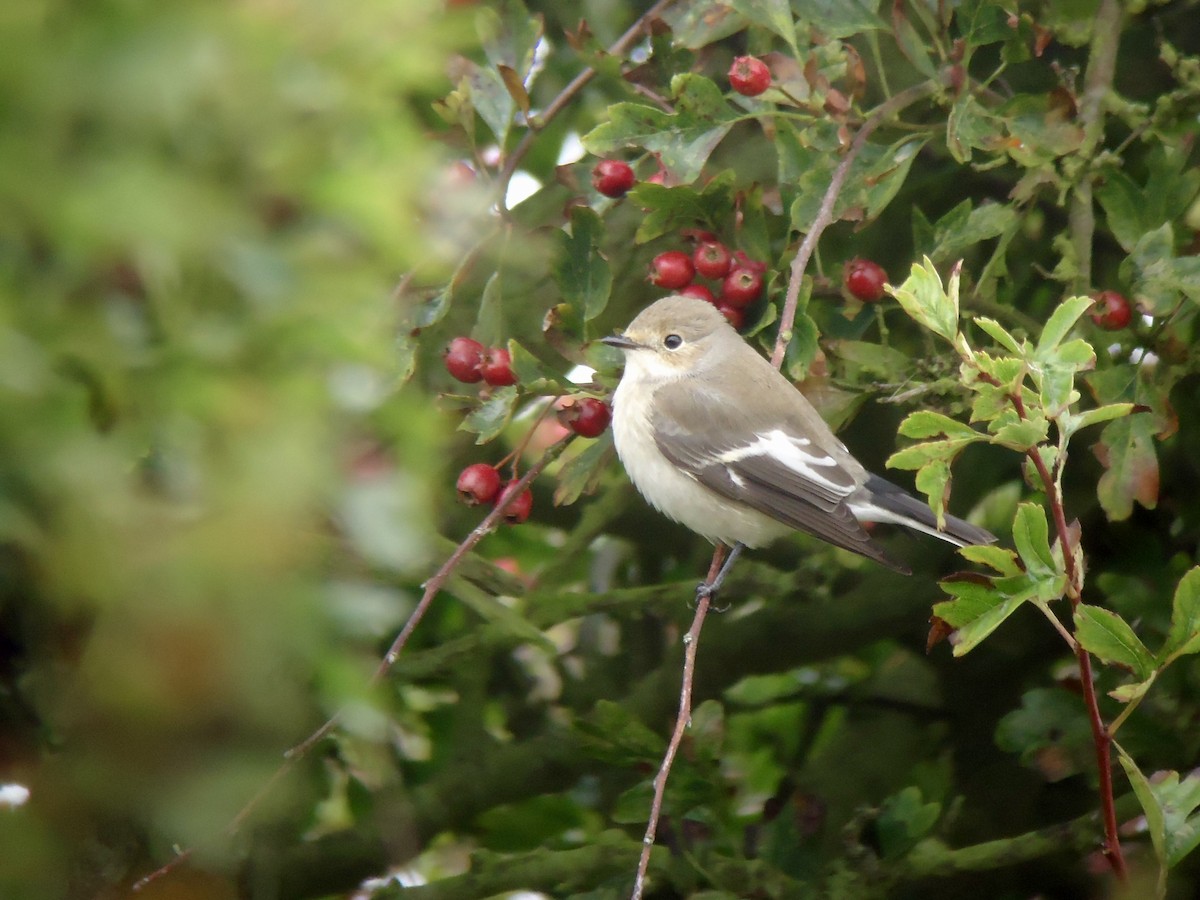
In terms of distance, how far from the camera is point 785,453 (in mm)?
3932

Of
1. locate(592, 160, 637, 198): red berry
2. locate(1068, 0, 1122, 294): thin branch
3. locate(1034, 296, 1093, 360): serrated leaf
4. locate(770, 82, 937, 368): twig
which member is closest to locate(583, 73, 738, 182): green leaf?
locate(592, 160, 637, 198): red berry

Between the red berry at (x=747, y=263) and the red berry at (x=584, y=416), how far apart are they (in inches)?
16.8

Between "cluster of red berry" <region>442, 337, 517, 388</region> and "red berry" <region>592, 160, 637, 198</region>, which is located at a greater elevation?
"red berry" <region>592, 160, 637, 198</region>

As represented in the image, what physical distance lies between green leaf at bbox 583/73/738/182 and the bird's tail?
41.1 inches

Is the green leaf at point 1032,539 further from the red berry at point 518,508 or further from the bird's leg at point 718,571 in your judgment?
the red berry at point 518,508

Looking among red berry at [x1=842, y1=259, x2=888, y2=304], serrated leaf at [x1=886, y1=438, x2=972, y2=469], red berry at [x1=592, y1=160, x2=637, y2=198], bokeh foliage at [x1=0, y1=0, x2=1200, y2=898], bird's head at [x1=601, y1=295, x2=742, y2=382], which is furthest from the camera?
bird's head at [x1=601, y1=295, x2=742, y2=382]

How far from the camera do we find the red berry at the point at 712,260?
119 inches

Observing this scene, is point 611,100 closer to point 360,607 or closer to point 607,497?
point 607,497

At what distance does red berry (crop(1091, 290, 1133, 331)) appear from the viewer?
280cm

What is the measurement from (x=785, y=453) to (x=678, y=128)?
1307 mm

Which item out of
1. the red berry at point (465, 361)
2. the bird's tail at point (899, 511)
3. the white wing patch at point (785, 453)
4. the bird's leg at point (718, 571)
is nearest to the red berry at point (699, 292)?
the red berry at point (465, 361)

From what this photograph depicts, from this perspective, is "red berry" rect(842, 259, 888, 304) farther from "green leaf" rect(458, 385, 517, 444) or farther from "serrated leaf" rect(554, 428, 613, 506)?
"green leaf" rect(458, 385, 517, 444)

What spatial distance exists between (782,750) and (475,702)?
893 mm

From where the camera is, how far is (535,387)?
281cm
